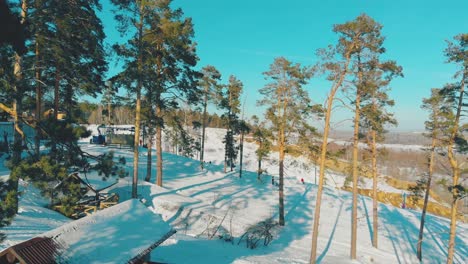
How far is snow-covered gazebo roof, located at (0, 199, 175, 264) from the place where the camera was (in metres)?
5.68

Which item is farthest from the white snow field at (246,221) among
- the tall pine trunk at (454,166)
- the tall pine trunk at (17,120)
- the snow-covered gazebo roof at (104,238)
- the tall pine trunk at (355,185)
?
the snow-covered gazebo roof at (104,238)

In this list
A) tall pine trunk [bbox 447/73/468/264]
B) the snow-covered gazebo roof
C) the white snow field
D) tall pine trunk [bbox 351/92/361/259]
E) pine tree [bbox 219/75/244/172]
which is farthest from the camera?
pine tree [bbox 219/75/244/172]

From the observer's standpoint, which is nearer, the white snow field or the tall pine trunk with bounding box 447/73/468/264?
the white snow field

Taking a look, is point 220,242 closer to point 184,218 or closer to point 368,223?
point 184,218

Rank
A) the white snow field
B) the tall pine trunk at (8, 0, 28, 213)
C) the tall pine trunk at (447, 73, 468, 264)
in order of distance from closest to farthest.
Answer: the tall pine trunk at (8, 0, 28, 213)
the white snow field
the tall pine trunk at (447, 73, 468, 264)

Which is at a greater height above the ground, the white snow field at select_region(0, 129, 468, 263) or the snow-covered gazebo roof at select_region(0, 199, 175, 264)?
the snow-covered gazebo roof at select_region(0, 199, 175, 264)

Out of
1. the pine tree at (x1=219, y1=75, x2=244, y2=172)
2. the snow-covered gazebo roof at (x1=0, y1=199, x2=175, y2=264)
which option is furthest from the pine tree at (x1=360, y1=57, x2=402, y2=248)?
the pine tree at (x1=219, y1=75, x2=244, y2=172)

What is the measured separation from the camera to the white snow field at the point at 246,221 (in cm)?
1196

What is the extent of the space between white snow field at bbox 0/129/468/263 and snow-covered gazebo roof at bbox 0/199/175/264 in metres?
2.63

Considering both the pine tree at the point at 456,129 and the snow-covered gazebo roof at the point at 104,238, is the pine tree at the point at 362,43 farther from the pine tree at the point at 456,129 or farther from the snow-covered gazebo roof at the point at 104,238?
the snow-covered gazebo roof at the point at 104,238

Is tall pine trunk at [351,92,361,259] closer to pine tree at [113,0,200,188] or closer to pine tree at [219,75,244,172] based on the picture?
pine tree at [113,0,200,188]

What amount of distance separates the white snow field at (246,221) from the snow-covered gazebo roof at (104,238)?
2.63 m

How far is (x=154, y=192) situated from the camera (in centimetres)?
1862

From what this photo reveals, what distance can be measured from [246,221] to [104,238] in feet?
39.0
